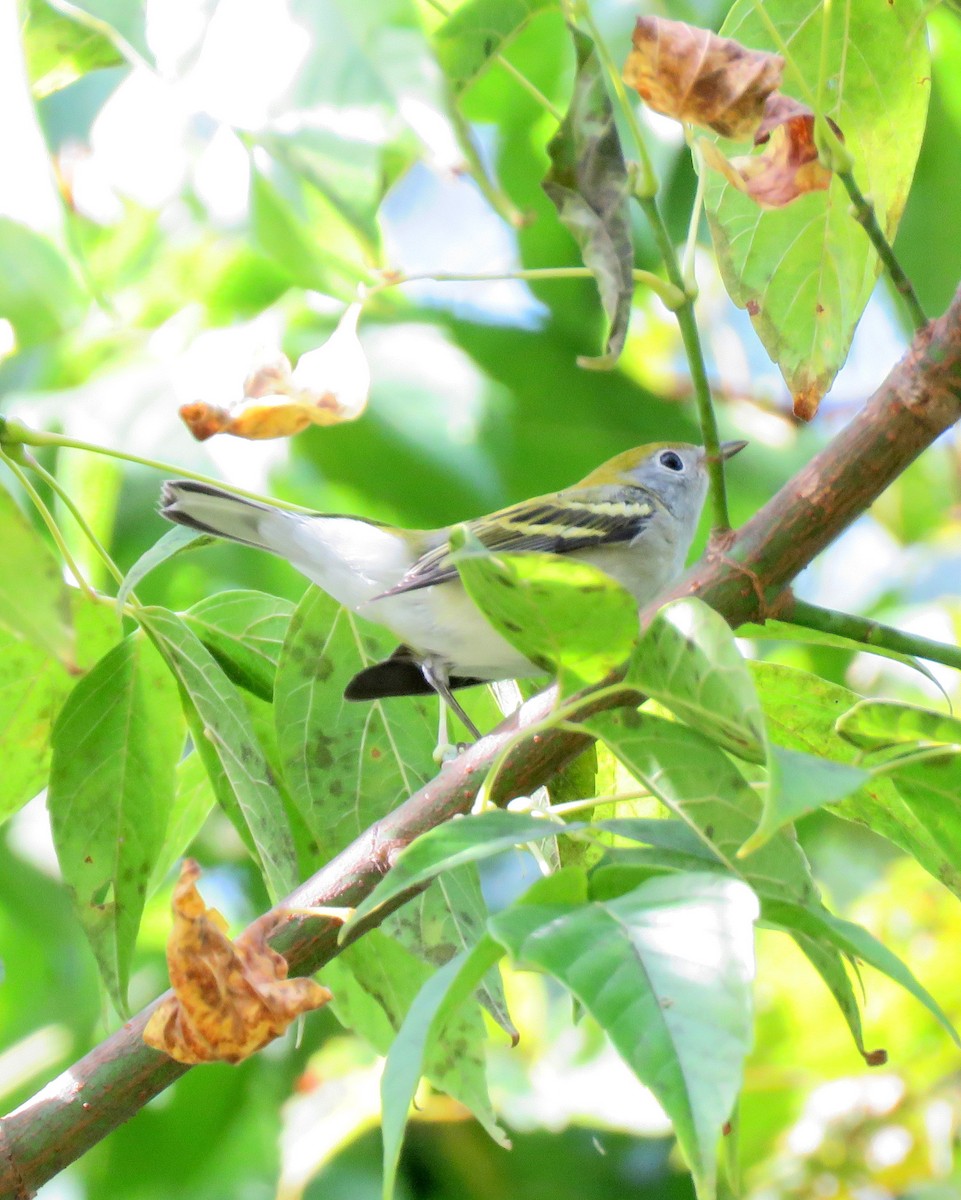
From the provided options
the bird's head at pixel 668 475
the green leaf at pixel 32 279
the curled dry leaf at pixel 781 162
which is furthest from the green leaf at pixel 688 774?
the bird's head at pixel 668 475

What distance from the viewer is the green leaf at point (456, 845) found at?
75 cm

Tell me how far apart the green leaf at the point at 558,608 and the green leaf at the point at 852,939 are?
201mm

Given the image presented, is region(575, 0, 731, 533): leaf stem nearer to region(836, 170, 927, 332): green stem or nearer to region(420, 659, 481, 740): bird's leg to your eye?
region(836, 170, 927, 332): green stem

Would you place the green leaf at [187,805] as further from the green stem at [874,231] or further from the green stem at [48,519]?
the green stem at [874,231]

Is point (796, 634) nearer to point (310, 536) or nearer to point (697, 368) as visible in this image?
point (697, 368)

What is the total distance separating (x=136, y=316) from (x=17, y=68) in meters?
1.64

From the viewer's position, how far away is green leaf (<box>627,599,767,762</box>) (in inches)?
32.0

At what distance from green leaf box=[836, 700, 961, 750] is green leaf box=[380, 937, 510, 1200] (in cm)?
39

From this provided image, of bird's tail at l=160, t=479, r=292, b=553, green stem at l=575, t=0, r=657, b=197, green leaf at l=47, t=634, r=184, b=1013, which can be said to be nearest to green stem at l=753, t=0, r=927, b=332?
green stem at l=575, t=0, r=657, b=197

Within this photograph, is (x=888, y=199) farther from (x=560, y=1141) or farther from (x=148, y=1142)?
(x=148, y=1142)

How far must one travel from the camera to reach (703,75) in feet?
3.42

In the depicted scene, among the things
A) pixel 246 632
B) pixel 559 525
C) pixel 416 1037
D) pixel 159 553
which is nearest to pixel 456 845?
pixel 416 1037

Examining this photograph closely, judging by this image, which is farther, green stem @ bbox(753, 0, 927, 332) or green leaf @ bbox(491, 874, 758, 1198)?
green stem @ bbox(753, 0, 927, 332)

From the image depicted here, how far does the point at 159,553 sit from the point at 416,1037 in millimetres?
704
